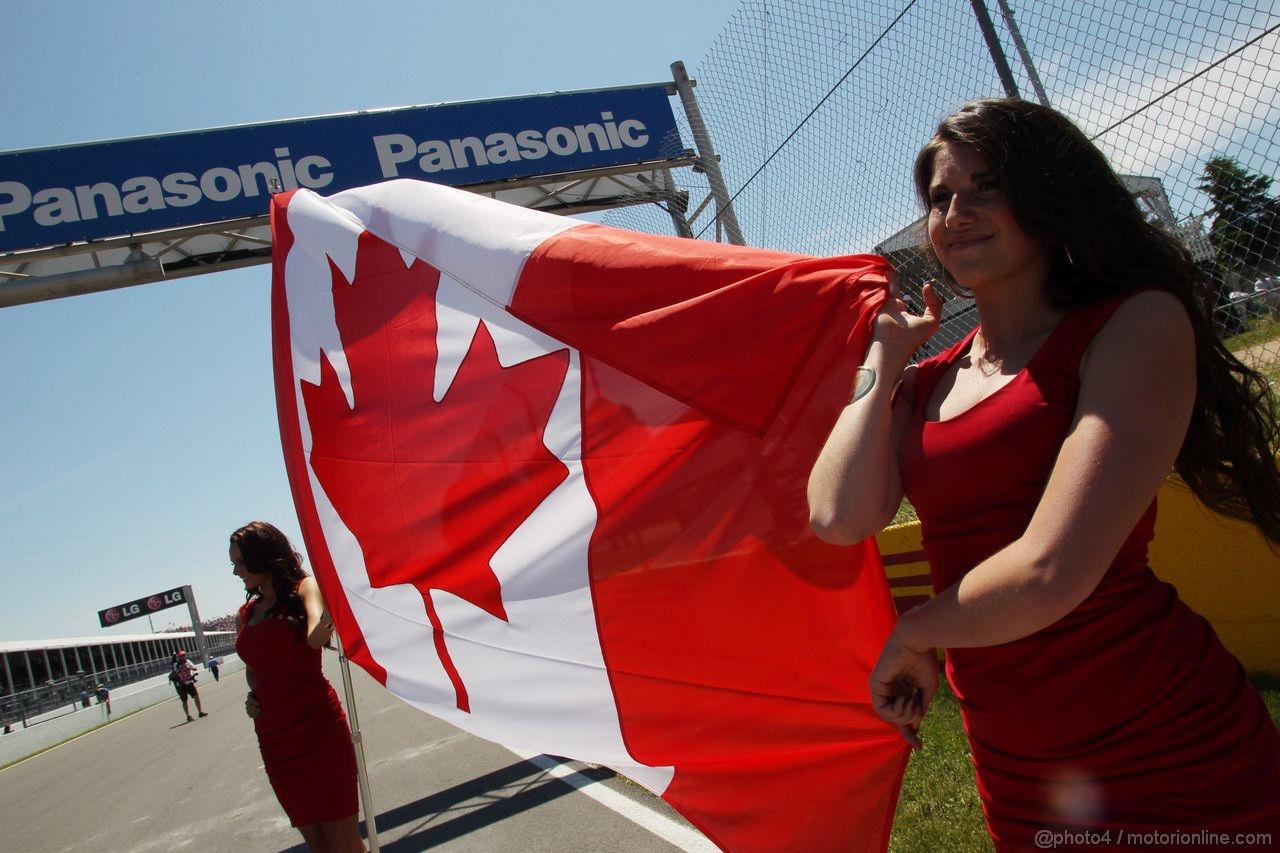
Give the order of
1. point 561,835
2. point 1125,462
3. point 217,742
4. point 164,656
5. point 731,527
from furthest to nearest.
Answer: point 164,656
point 217,742
point 561,835
point 731,527
point 1125,462

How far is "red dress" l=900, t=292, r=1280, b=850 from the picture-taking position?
126 centimetres

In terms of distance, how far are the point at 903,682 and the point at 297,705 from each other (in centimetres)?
300

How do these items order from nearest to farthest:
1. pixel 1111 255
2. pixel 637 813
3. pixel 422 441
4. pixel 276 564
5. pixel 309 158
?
pixel 1111 255, pixel 422 441, pixel 276 564, pixel 637 813, pixel 309 158

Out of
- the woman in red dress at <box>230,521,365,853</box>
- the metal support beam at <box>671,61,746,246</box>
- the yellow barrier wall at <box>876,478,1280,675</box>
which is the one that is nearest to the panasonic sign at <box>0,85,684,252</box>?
the metal support beam at <box>671,61,746,246</box>

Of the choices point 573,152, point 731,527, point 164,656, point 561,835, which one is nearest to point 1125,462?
point 731,527

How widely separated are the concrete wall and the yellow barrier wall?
26.6 m

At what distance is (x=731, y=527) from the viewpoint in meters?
2.01

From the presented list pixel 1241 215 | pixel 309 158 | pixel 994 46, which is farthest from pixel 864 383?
pixel 309 158

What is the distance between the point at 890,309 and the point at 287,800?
3.21 meters

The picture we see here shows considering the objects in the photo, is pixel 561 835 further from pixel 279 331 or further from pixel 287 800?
pixel 279 331

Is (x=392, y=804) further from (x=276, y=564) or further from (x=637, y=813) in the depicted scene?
(x=276, y=564)

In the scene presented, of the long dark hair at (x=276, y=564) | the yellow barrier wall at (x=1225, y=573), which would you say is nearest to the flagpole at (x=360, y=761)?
the long dark hair at (x=276, y=564)

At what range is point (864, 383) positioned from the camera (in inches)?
62.7

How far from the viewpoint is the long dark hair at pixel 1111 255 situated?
1.40 m
